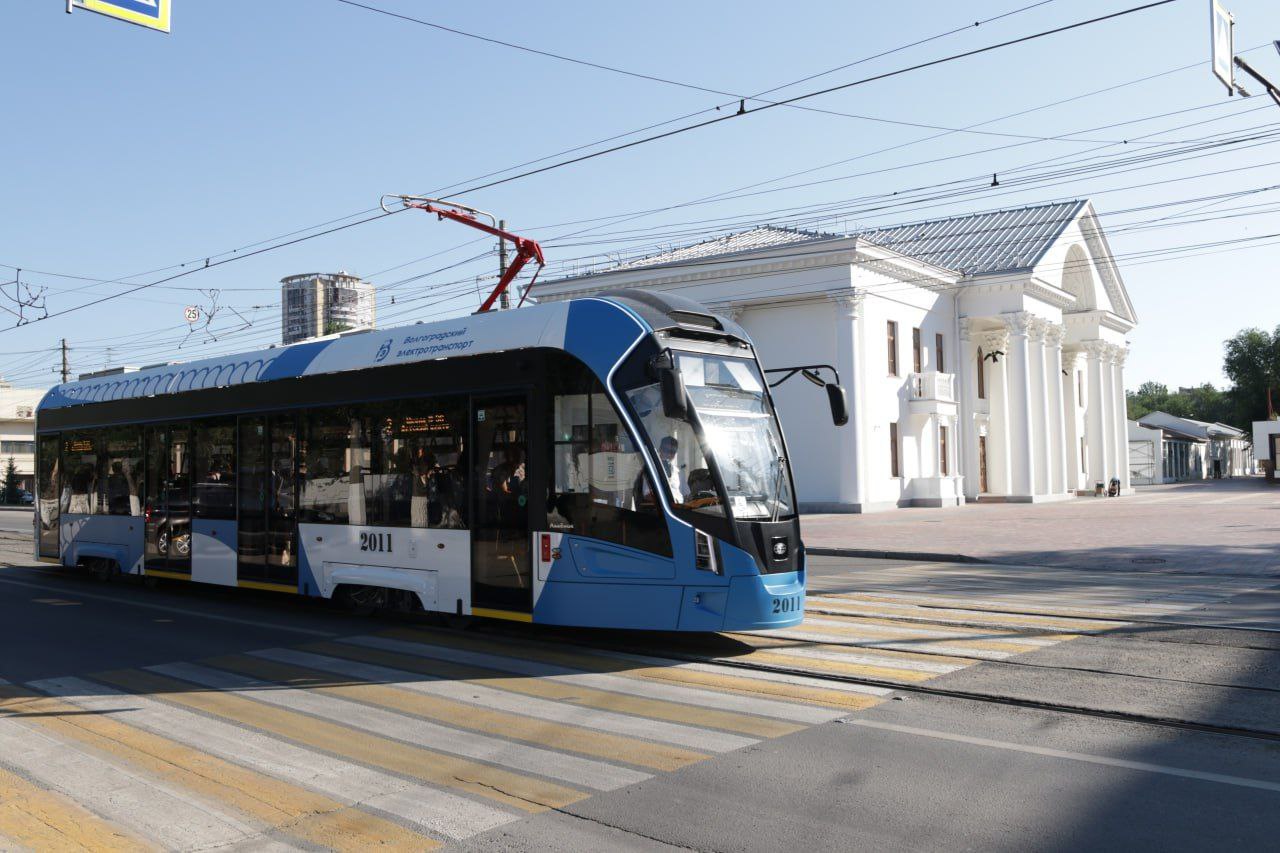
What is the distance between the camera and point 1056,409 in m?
50.1

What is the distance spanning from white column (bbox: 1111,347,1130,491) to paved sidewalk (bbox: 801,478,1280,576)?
62.4ft

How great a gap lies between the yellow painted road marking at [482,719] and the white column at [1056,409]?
45733 millimetres

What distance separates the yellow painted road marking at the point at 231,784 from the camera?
5.22 m

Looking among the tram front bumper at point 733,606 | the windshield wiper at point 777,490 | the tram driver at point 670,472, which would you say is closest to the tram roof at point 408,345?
the tram driver at point 670,472

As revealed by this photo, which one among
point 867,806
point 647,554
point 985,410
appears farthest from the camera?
point 985,410

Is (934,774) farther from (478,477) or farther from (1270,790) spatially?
(478,477)

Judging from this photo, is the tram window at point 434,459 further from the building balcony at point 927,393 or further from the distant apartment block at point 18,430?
the distant apartment block at point 18,430

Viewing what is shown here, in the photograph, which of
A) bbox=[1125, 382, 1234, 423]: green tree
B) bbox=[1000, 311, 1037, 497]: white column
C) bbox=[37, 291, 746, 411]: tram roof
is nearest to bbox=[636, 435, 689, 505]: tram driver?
bbox=[37, 291, 746, 411]: tram roof

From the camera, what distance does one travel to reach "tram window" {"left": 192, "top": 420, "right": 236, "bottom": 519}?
13914 millimetres

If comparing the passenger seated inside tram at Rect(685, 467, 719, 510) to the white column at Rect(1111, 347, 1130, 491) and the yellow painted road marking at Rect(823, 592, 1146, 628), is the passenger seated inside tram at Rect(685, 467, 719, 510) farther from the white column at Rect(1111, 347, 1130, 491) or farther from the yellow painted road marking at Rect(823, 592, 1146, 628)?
the white column at Rect(1111, 347, 1130, 491)

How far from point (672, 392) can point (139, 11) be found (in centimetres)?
561

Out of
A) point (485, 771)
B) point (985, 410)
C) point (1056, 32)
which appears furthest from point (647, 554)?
point (985, 410)

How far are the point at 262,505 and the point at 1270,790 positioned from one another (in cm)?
1125

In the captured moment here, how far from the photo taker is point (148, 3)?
9.15 meters
